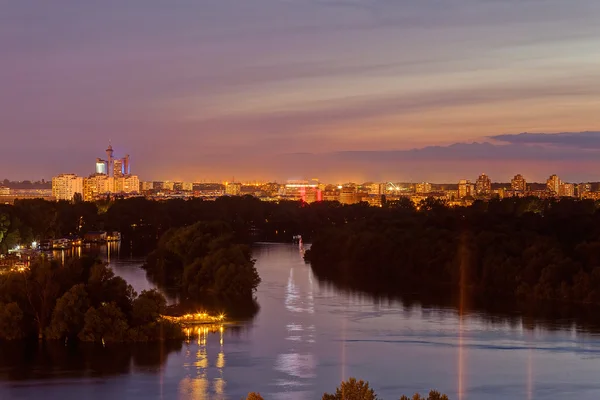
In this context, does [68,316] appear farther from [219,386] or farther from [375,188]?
[375,188]

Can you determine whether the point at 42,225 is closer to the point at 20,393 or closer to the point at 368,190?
the point at 20,393

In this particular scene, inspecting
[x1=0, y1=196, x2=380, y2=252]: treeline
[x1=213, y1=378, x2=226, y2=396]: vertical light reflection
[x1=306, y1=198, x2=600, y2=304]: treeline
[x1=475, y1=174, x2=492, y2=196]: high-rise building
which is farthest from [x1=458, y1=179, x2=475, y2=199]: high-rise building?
[x1=213, y1=378, x2=226, y2=396]: vertical light reflection

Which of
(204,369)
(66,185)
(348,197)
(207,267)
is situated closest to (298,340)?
(204,369)

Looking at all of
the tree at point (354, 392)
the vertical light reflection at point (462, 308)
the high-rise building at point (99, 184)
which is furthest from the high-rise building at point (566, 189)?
the tree at point (354, 392)

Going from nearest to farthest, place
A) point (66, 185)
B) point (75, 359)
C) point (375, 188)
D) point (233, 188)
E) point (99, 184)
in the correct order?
point (75, 359), point (375, 188), point (66, 185), point (233, 188), point (99, 184)

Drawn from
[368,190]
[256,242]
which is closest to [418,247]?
[256,242]

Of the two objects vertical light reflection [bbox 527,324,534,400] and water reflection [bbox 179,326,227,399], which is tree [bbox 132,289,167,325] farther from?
vertical light reflection [bbox 527,324,534,400]

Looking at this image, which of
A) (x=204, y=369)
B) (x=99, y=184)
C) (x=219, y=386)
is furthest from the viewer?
(x=99, y=184)
